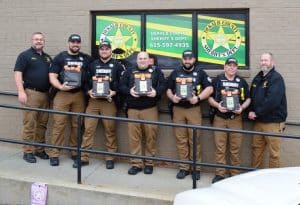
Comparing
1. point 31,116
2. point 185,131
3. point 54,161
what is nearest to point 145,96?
point 185,131

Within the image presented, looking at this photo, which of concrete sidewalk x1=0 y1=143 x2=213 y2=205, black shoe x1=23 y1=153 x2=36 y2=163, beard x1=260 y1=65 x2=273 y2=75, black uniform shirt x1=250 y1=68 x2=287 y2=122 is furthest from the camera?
black shoe x1=23 y1=153 x2=36 y2=163

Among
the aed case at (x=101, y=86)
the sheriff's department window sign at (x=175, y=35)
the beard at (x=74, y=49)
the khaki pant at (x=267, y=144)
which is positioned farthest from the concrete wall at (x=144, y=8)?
the aed case at (x=101, y=86)

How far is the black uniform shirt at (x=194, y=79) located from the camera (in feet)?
22.9

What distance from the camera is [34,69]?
7.38 meters

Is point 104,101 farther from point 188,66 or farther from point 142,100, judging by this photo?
point 188,66

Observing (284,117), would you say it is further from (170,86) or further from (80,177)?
(80,177)

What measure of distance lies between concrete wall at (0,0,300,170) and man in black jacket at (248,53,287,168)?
40cm

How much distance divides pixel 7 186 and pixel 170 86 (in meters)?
2.58

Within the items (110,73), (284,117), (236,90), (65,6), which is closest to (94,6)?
(65,6)

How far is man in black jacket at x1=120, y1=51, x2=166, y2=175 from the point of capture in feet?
22.7

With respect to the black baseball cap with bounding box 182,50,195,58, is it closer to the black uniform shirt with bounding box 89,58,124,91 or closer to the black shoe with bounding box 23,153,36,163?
the black uniform shirt with bounding box 89,58,124,91

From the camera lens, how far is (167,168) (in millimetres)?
7457

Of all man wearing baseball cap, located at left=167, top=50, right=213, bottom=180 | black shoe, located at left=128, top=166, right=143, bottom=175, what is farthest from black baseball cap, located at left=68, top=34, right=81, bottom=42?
black shoe, located at left=128, top=166, right=143, bottom=175

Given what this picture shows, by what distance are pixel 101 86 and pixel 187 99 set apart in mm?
Result: 1218
